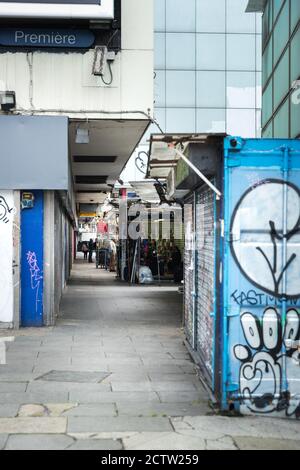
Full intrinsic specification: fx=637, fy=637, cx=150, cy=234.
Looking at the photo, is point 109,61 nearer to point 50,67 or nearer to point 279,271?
point 50,67

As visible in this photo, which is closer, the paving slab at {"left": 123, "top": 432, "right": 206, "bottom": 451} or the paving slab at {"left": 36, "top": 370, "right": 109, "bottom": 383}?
the paving slab at {"left": 123, "top": 432, "right": 206, "bottom": 451}

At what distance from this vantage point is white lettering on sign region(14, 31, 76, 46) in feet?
38.4

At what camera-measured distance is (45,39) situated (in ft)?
38.5

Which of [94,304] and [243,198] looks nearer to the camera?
[243,198]

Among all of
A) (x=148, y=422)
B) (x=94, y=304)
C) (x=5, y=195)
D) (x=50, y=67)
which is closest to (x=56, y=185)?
(x=5, y=195)

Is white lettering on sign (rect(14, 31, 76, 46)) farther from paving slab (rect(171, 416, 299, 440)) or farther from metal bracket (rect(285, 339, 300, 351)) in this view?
paving slab (rect(171, 416, 299, 440))

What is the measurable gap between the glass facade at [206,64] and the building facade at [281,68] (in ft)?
63.8

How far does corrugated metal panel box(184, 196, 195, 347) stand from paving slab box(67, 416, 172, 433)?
142 inches

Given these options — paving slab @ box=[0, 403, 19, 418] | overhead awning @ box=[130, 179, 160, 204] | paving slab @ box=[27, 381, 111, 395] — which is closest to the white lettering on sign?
overhead awning @ box=[130, 179, 160, 204]

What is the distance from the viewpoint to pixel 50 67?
11.8 m

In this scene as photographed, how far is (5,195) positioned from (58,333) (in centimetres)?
281

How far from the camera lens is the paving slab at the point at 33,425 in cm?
593

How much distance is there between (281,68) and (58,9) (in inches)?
166

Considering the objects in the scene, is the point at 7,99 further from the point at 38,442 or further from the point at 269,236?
the point at 38,442
